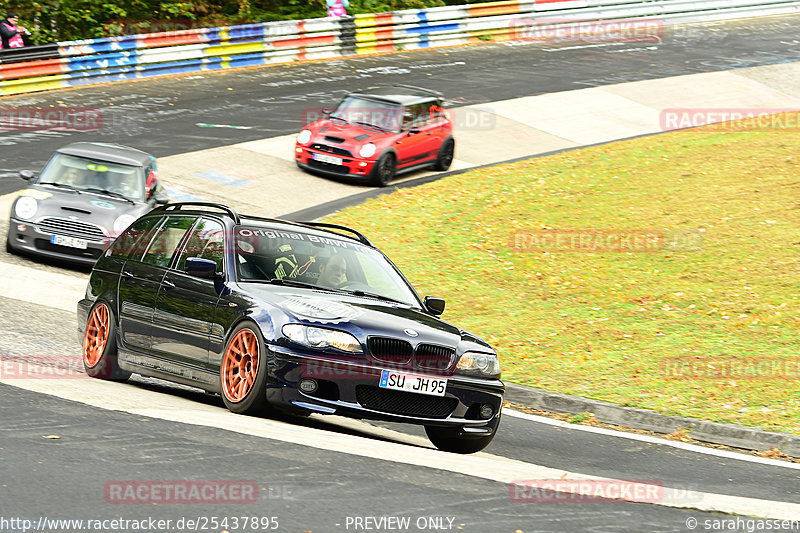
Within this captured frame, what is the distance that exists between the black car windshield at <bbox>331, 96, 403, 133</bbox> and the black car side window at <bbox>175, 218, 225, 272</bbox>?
14.0m

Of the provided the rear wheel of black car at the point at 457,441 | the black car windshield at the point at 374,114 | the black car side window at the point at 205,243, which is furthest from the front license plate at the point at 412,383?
the black car windshield at the point at 374,114

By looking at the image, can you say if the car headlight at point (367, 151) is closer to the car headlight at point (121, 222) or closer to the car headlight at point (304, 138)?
the car headlight at point (304, 138)

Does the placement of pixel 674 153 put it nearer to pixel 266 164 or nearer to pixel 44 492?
pixel 266 164

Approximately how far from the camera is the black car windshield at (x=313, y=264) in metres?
8.23

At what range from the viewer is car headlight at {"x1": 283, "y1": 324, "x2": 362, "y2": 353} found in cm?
728

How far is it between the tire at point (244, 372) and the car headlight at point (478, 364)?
140 centimetres

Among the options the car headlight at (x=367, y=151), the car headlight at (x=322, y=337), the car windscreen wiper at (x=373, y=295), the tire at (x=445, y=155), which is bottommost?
the tire at (x=445, y=155)

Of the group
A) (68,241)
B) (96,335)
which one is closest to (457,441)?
(96,335)

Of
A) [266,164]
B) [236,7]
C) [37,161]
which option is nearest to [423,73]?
[236,7]

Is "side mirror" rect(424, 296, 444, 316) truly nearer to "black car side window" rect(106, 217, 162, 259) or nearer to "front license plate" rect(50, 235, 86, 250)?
"black car side window" rect(106, 217, 162, 259)

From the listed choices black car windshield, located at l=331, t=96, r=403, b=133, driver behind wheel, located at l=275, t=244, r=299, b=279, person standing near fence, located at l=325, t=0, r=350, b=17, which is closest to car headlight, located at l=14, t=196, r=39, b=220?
driver behind wheel, located at l=275, t=244, r=299, b=279

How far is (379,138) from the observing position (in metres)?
22.2

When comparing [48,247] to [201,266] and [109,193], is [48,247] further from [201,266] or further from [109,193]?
[201,266]

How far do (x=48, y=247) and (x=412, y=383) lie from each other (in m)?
8.81
